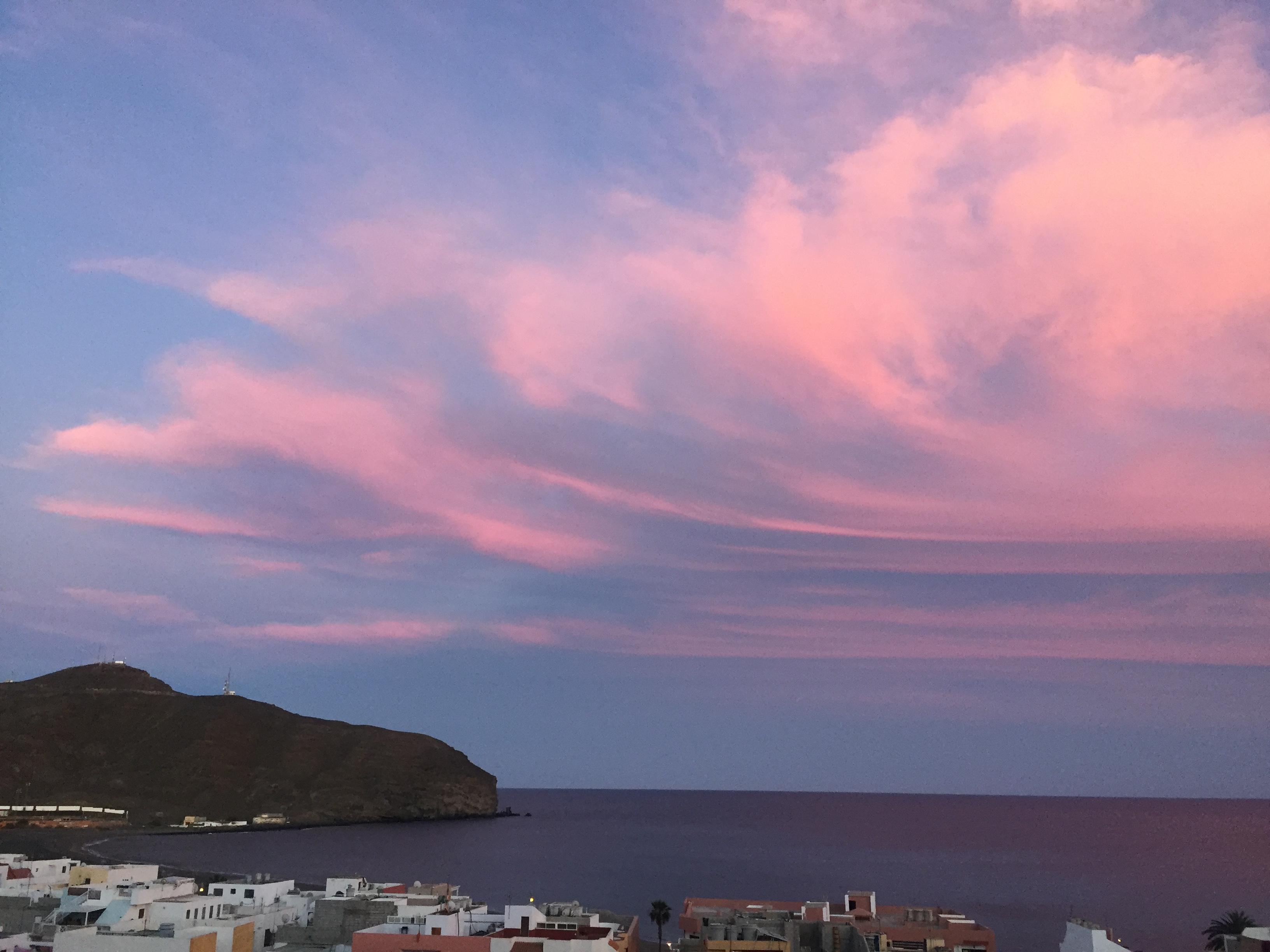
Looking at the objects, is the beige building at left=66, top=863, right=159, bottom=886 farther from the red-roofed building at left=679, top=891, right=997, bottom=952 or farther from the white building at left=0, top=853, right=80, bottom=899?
the red-roofed building at left=679, top=891, right=997, bottom=952

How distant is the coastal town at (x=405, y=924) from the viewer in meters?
35.2

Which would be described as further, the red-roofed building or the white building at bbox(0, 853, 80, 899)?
the white building at bbox(0, 853, 80, 899)

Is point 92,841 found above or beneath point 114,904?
beneath

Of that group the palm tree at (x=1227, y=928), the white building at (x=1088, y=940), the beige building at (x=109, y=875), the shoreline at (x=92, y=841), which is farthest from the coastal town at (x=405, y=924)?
the shoreline at (x=92, y=841)

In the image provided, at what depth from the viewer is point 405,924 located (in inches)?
1684

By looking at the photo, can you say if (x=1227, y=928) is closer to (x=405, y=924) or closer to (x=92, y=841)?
(x=405, y=924)

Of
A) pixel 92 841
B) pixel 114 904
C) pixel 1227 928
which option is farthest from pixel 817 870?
pixel 114 904

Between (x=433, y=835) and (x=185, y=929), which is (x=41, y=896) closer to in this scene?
(x=185, y=929)

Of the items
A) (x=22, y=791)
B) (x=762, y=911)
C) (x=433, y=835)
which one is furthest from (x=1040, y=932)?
(x=22, y=791)

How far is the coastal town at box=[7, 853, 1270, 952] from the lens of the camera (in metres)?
35.2

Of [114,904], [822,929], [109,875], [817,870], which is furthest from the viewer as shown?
[817,870]

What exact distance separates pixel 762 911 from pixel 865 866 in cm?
10896

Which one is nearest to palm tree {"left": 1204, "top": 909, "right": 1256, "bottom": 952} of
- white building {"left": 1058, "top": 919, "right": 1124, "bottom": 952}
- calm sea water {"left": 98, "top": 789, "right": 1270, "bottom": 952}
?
white building {"left": 1058, "top": 919, "right": 1124, "bottom": 952}

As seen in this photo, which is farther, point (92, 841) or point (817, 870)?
point (92, 841)
